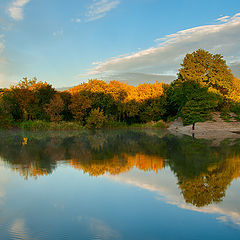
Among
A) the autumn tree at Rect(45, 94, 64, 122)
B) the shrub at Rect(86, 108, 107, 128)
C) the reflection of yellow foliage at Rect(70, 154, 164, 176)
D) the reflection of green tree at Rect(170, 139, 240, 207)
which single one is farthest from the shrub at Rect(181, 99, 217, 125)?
the reflection of yellow foliage at Rect(70, 154, 164, 176)

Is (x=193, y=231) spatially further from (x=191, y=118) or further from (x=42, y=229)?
(x=191, y=118)

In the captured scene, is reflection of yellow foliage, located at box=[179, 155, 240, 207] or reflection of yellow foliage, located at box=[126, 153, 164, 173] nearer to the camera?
reflection of yellow foliage, located at box=[179, 155, 240, 207]

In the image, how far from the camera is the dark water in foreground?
464 cm

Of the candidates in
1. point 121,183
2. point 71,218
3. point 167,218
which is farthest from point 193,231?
Result: point 121,183

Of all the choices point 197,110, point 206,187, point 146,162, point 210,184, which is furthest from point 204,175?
point 197,110

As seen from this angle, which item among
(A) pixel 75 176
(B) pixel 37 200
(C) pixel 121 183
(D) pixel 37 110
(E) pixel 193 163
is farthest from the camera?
(D) pixel 37 110

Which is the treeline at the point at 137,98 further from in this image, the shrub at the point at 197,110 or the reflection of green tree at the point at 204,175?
the reflection of green tree at the point at 204,175

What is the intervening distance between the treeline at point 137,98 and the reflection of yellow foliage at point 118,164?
25.0 meters

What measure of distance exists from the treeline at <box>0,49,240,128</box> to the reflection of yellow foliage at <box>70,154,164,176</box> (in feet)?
82.1

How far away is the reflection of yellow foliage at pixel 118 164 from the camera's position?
950 cm

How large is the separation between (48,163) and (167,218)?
7370 millimetres

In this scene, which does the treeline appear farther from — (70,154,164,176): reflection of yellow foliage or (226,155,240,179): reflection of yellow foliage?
(70,154,164,176): reflection of yellow foliage

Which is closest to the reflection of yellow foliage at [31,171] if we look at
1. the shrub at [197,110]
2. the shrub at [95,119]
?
the shrub at [95,119]

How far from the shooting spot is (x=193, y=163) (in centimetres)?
1059
